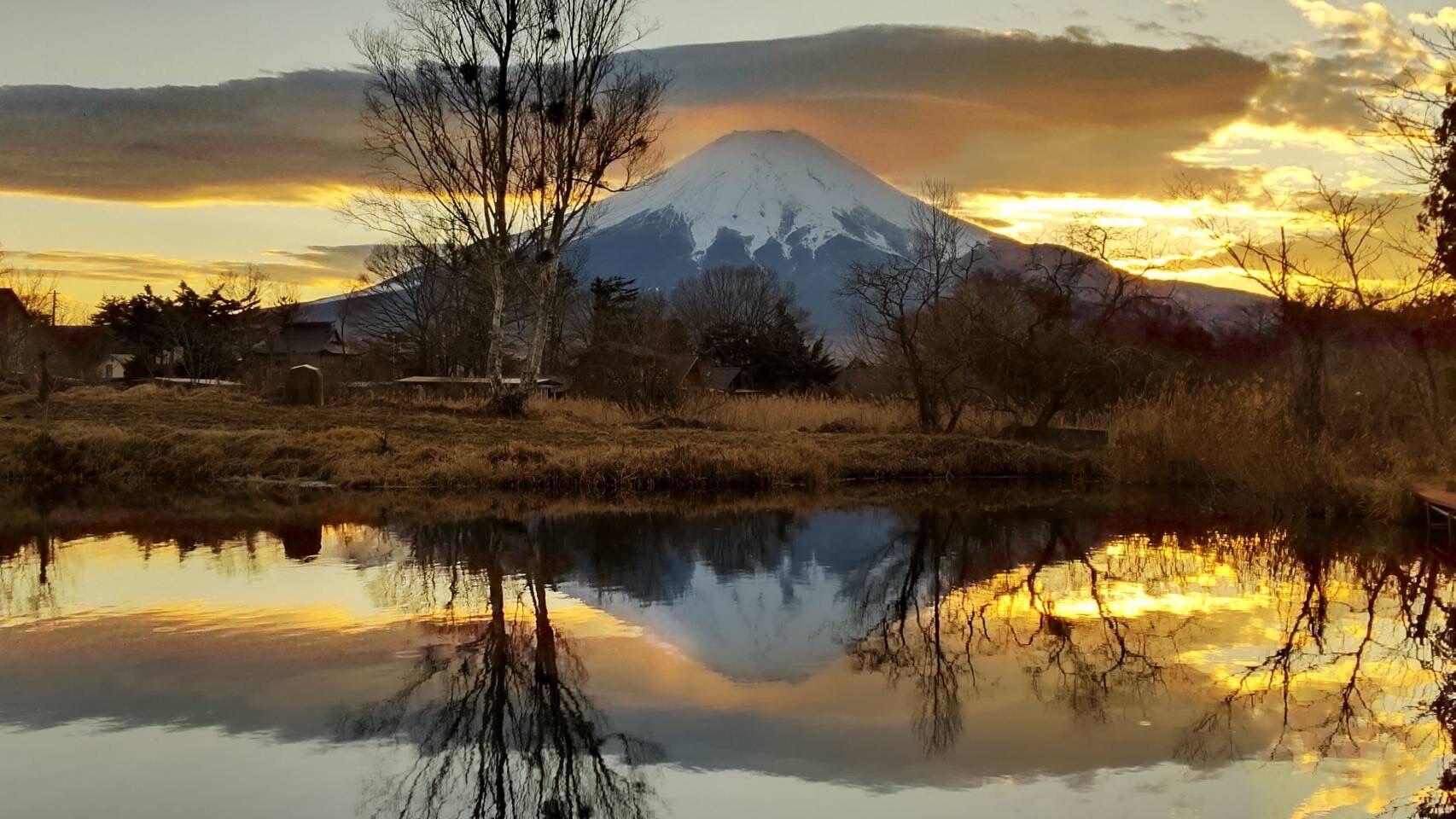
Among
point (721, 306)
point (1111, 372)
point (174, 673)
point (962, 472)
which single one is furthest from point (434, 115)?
point (721, 306)

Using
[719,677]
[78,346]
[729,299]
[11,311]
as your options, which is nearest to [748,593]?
[719,677]

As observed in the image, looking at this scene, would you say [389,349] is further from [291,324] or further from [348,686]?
[348,686]

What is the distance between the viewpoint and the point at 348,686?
25.2 ft

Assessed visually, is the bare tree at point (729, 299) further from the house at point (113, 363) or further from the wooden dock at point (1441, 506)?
the wooden dock at point (1441, 506)

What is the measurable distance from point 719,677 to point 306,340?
7265 cm

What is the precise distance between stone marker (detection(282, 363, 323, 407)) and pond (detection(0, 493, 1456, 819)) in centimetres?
1507

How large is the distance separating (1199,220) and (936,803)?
65.3 ft

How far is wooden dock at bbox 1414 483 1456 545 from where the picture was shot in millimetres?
14281

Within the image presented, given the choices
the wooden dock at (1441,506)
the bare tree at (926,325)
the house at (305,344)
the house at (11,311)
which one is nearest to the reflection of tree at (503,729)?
the wooden dock at (1441,506)

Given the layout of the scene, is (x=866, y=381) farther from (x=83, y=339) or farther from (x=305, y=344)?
(x=83, y=339)

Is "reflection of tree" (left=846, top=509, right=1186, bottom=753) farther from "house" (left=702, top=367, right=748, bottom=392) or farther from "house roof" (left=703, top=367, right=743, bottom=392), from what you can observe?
"house" (left=702, top=367, right=748, bottom=392)

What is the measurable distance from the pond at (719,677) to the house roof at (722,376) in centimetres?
4018

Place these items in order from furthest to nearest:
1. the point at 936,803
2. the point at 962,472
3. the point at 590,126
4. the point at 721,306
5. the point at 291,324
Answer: the point at 721,306 → the point at 291,324 → the point at 590,126 → the point at 962,472 → the point at 936,803

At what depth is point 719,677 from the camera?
26.9 feet
